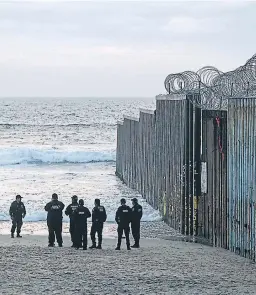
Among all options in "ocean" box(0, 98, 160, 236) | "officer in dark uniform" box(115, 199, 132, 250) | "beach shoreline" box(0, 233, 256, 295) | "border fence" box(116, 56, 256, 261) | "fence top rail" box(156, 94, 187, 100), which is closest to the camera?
"beach shoreline" box(0, 233, 256, 295)

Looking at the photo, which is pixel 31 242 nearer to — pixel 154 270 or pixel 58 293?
pixel 154 270

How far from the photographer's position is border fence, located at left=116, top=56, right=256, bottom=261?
51.5ft

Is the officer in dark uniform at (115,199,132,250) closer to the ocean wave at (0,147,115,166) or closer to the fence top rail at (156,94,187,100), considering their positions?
the fence top rail at (156,94,187,100)

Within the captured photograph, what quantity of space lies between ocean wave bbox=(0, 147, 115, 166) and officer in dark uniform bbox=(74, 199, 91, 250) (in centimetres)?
3983

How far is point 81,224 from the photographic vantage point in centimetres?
1692

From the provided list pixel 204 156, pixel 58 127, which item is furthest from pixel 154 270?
pixel 58 127

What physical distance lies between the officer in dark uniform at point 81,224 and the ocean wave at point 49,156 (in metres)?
39.8

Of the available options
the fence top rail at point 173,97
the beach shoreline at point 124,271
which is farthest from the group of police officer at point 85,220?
the fence top rail at point 173,97

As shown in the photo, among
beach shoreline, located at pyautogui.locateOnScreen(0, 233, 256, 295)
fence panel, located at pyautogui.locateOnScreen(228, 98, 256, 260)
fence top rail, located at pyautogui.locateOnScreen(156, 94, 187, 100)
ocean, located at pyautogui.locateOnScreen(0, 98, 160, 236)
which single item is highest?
fence top rail, located at pyautogui.locateOnScreen(156, 94, 187, 100)

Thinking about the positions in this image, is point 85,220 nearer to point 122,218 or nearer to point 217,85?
point 122,218

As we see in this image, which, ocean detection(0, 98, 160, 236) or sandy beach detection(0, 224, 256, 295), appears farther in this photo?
ocean detection(0, 98, 160, 236)

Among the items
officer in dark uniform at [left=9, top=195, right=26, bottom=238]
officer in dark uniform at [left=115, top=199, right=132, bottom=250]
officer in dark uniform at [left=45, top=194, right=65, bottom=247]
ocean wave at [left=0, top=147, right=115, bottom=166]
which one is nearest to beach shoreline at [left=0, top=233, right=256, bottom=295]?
officer in dark uniform at [left=115, top=199, right=132, bottom=250]

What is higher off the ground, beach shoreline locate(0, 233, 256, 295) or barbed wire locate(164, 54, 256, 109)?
barbed wire locate(164, 54, 256, 109)

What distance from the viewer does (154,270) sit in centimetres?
1360
